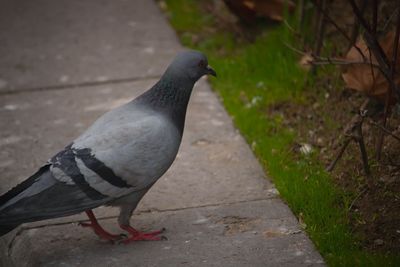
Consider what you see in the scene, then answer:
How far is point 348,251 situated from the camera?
371cm

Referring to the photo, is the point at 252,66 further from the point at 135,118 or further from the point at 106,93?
the point at 135,118

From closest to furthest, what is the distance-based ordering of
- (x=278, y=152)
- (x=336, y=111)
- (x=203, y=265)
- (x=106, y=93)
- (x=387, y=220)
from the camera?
(x=203, y=265) < (x=387, y=220) < (x=278, y=152) < (x=336, y=111) < (x=106, y=93)

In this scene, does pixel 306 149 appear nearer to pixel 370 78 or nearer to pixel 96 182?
pixel 370 78

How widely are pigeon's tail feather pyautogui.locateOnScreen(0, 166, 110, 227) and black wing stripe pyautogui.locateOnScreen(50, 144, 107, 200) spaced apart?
0.05ft

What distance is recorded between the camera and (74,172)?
369 cm

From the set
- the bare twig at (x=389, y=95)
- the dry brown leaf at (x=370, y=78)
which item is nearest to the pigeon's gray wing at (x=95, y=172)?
the bare twig at (x=389, y=95)

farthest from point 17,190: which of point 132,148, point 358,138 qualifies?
point 358,138

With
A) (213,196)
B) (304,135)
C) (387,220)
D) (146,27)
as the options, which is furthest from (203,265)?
(146,27)

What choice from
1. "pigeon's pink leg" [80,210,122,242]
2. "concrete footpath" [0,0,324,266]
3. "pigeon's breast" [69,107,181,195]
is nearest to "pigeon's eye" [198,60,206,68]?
"pigeon's breast" [69,107,181,195]

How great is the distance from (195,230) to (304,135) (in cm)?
134

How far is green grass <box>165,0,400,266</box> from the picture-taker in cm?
384

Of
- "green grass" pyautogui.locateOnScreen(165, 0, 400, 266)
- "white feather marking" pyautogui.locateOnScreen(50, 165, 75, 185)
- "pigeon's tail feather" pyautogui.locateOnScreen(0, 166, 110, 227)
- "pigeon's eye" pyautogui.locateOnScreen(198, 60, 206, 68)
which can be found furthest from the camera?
"pigeon's eye" pyautogui.locateOnScreen(198, 60, 206, 68)

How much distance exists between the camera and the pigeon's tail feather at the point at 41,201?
11.8 ft

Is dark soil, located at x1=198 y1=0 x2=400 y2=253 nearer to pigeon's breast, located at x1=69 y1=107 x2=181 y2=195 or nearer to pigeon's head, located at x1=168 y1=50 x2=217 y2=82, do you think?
pigeon's head, located at x1=168 y1=50 x2=217 y2=82
